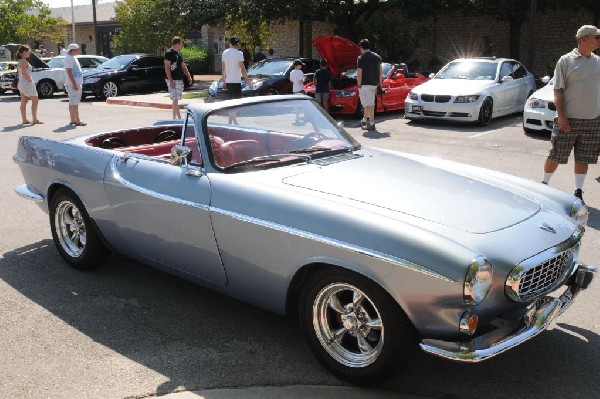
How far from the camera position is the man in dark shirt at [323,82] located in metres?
14.2

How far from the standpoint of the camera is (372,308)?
3434 millimetres

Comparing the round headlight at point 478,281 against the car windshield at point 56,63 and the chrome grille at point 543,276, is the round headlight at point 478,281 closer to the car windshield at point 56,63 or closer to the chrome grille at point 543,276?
the chrome grille at point 543,276

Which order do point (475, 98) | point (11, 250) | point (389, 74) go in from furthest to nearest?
1. point (389, 74)
2. point (475, 98)
3. point (11, 250)

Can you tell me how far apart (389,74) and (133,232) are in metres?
12.4

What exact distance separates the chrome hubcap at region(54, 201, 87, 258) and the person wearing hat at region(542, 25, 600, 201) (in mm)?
4815

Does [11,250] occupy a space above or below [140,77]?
below

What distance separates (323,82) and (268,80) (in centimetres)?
265

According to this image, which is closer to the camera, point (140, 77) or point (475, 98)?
point (475, 98)

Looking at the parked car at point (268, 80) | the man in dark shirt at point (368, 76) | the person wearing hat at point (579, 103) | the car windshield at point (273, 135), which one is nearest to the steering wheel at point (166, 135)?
the car windshield at point (273, 135)

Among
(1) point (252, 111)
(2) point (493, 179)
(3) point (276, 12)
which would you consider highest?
(3) point (276, 12)

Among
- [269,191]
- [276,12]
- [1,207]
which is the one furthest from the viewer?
[276,12]

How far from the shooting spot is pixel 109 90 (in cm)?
2200

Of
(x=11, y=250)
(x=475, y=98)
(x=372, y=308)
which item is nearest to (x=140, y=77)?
(x=475, y=98)

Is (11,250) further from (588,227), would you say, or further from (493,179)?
(588,227)
